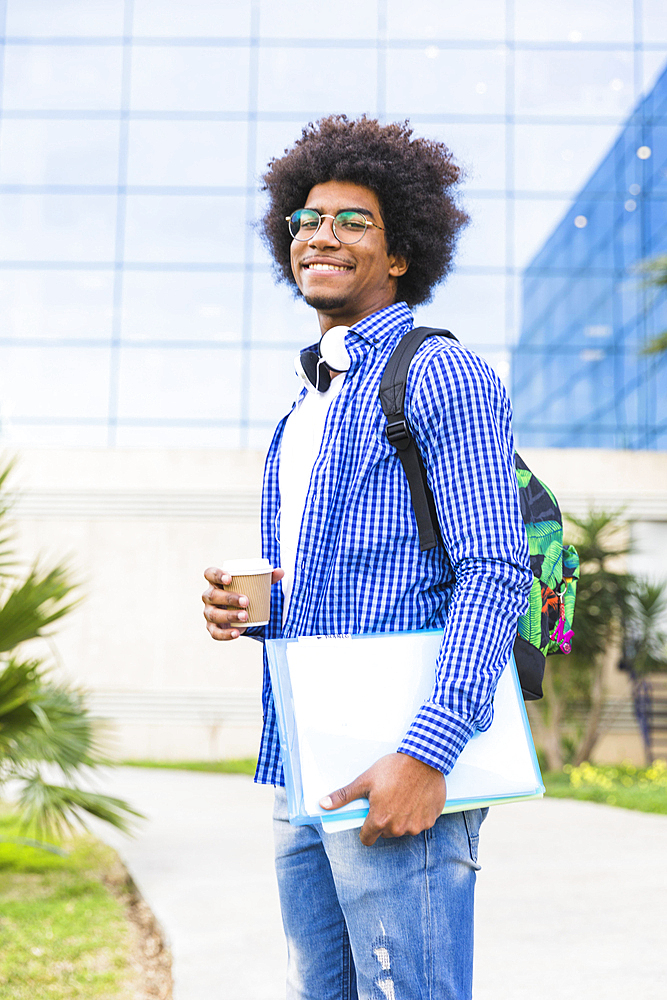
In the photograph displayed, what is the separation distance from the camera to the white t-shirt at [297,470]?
1.63 metres

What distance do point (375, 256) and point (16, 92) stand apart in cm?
1993

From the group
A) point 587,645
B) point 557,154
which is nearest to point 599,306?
point 557,154

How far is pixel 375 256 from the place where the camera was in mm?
1768

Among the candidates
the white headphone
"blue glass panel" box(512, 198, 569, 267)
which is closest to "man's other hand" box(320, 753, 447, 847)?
the white headphone

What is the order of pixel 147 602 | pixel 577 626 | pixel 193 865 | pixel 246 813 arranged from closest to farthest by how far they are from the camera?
pixel 193 865 → pixel 246 813 → pixel 577 626 → pixel 147 602

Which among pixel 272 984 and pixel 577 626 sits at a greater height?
pixel 577 626

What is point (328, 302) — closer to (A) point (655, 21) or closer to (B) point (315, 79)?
(B) point (315, 79)

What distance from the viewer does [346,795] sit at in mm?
1282

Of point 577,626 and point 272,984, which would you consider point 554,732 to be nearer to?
point 577,626

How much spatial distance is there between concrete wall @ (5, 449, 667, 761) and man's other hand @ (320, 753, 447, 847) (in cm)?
1264

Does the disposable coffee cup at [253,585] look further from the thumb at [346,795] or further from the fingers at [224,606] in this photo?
the thumb at [346,795]

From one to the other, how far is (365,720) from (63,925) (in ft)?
12.4

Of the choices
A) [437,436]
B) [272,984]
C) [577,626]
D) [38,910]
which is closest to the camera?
[437,436]

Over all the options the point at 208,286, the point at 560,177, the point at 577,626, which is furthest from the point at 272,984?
the point at 560,177
